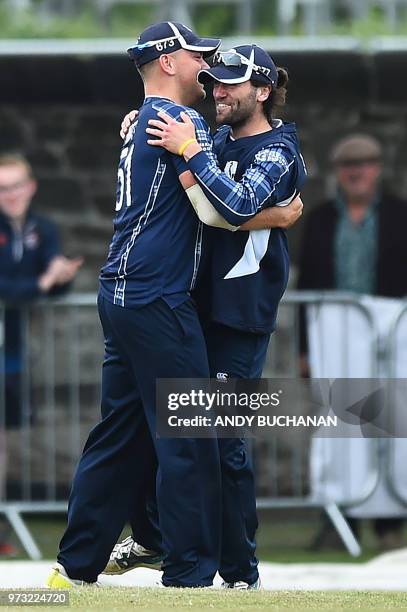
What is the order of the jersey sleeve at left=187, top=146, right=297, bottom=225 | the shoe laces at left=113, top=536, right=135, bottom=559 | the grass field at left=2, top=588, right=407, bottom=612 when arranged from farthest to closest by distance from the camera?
the shoe laces at left=113, top=536, right=135, bottom=559
the jersey sleeve at left=187, top=146, right=297, bottom=225
the grass field at left=2, top=588, right=407, bottom=612

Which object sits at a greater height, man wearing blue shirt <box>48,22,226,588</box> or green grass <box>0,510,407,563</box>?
man wearing blue shirt <box>48,22,226,588</box>

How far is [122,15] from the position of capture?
11.2 m

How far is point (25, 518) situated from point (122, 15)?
11.2 ft

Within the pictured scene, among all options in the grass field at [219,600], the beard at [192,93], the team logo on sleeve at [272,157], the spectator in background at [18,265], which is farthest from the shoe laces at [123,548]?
the spectator in background at [18,265]

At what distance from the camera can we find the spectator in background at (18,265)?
912 centimetres

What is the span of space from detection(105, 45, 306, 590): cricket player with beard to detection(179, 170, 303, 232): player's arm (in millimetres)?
13

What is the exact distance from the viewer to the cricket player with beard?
5.83 metres

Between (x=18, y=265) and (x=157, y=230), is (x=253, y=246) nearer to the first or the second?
(x=157, y=230)

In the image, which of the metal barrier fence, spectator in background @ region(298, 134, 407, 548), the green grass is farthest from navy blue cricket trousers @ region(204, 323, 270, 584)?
spectator in background @ region(298, 134, 407, 548)

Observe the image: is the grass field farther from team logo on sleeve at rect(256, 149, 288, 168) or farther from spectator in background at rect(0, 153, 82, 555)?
spectator in background at rect(0, 153, 82, 555)

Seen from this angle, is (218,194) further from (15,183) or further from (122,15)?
(122,15)

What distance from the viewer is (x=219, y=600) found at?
5500 millimetres

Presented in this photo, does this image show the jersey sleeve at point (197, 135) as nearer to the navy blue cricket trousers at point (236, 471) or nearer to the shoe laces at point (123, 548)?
the navy blue cricket trousers at point (236, 471)

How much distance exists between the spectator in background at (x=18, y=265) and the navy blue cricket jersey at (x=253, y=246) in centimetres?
325
